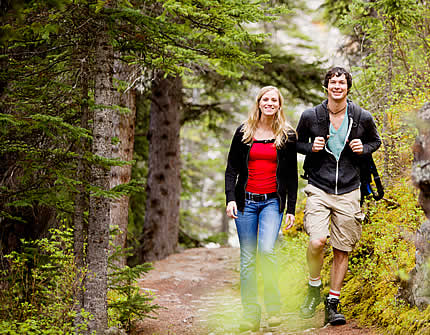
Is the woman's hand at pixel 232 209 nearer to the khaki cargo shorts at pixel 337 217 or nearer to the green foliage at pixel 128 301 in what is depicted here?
the khaki cargo shorts at pixel 337 217

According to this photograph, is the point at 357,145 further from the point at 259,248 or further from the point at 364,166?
the point at 259,248

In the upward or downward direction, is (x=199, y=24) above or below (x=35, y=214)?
above

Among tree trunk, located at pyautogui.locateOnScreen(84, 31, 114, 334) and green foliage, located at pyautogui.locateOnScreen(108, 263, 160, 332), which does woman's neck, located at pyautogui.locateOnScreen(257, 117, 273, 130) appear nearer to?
tree trunk, located at pyautogui.locateOnScreen(84, 31, 114, 334)

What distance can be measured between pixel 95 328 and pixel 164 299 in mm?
2893

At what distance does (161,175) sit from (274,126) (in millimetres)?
7698

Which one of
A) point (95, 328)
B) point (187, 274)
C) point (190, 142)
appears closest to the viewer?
point (95, 328)

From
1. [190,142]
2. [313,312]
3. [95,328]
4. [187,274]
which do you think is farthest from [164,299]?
[190,142]

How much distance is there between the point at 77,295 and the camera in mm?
4969

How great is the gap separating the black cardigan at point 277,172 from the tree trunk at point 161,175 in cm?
738

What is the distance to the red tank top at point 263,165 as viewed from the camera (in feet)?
16.4

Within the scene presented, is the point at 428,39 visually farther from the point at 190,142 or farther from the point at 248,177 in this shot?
the point at 190,142

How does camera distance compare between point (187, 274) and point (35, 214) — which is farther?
point (187, 274)

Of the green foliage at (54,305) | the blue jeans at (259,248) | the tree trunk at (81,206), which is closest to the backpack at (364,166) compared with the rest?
the blue jeans at (259,248)

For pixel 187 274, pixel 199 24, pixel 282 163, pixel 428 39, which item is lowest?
pixel 187 274
